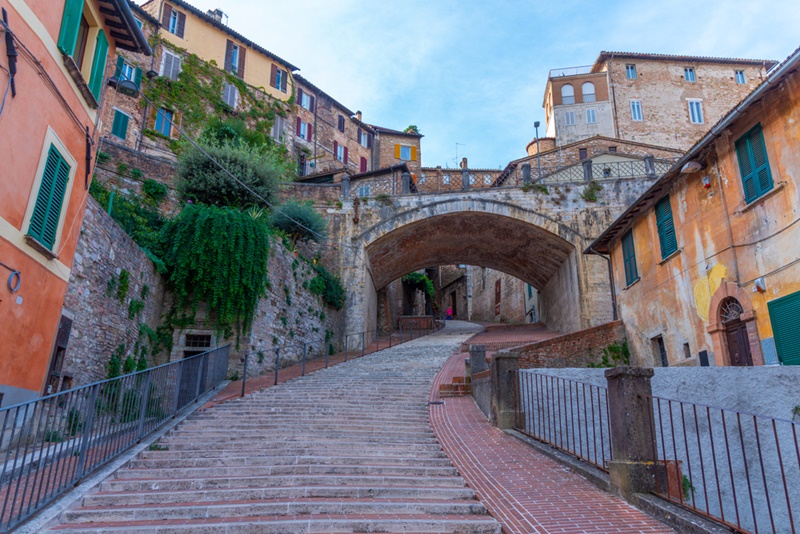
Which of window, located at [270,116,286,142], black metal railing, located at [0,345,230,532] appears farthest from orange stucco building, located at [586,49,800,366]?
window, located at [270,116,286,142]

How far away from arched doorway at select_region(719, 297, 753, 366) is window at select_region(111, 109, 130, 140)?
24170mm

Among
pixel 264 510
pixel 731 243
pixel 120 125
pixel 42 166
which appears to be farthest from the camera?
pixel 120 125

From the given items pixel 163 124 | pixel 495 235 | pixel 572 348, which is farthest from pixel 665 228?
pixel 163 124

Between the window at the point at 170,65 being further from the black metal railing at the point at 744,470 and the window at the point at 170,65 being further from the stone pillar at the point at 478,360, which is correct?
the black metal railing at the point at 744,470

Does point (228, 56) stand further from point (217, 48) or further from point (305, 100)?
point (305, 100)

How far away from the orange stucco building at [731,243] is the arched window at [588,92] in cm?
2630

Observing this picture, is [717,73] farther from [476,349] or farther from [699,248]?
[476,349]

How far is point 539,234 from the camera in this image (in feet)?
71.8

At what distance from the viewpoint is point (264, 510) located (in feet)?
16.6

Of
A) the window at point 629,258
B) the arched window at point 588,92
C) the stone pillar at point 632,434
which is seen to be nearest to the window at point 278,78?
the arched window at point 588,92

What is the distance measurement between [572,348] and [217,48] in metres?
27.0

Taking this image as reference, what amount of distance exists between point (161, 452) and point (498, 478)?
4268mm

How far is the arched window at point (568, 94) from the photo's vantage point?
38.1 meters

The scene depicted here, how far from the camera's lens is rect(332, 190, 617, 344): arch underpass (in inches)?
809
